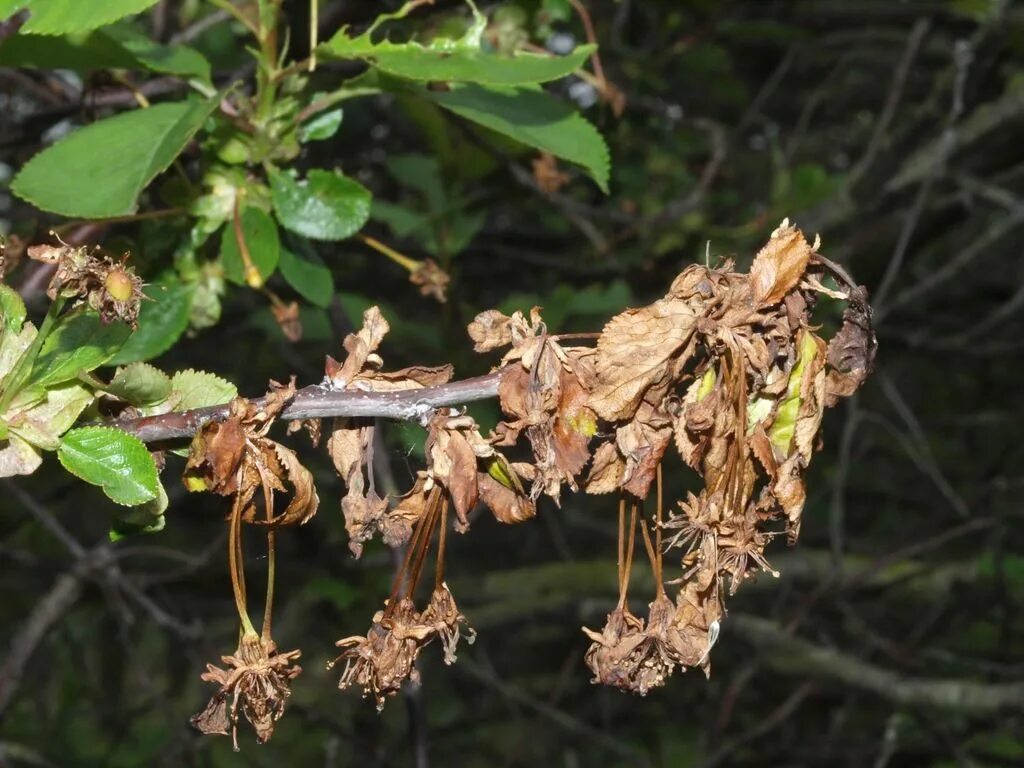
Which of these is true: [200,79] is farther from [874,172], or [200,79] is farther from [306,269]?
[874,172]

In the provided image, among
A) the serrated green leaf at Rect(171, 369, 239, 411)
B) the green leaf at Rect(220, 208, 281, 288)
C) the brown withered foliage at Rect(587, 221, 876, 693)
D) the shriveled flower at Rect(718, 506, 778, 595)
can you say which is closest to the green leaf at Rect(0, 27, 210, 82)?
the green leaf at Rect(220, 208, 281, 288)

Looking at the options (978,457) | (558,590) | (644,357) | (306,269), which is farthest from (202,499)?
(978,457)

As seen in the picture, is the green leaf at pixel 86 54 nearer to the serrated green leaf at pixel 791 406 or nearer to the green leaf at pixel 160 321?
the green leaf at pixel 160 321

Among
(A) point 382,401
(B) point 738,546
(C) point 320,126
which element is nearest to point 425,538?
(A) point 382,401

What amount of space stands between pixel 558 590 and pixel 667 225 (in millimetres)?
969

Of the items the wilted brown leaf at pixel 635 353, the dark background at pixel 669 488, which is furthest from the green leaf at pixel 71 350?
the dark background at pixel 669 488

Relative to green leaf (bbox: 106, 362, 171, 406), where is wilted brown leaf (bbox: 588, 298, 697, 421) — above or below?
above

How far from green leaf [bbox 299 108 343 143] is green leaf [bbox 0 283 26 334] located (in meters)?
0.51

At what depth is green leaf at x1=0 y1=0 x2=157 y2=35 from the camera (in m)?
0.91

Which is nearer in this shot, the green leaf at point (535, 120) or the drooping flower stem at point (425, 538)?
the drooping flower stem at point (425, 538)

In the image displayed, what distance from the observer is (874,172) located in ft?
8.83

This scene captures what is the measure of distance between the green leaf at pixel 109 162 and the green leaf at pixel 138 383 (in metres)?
0.22

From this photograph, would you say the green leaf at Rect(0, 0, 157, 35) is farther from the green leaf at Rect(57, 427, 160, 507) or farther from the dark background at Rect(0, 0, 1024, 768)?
the dark background at Rect(0, 0, 1024, 768)

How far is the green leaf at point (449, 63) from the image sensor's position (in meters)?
1.04
